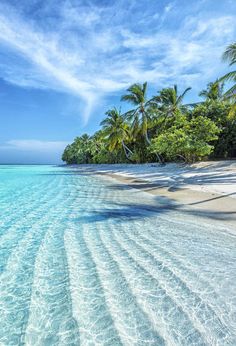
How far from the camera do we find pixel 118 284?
2.75 m

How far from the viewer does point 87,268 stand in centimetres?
321

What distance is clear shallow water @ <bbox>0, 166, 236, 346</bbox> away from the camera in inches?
78.0

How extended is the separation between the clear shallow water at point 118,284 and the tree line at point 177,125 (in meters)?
14.0

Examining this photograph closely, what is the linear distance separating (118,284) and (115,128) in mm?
30102

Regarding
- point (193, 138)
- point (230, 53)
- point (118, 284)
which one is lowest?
→ point (118, 284)

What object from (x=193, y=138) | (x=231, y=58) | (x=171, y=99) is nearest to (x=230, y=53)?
(x=231, y=58)

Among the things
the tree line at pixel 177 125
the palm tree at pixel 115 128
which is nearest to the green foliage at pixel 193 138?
the tree line at pixel 177 125

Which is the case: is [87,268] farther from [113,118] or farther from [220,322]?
[113,118]

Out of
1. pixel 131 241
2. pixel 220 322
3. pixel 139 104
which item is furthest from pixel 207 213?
pixel 139 104

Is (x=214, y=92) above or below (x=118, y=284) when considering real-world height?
above

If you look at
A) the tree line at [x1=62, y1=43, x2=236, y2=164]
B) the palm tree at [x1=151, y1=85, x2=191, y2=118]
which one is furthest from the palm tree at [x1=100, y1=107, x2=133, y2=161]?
the palm tree at [x1=151, y1=85, x2=191, y2=118]

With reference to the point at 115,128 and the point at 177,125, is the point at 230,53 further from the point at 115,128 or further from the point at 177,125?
the point at 115,128

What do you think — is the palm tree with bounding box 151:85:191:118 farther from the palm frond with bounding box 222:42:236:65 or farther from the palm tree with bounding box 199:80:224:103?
the palm frond with bounding box 222:42:236:65

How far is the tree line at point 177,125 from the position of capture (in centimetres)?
1901
